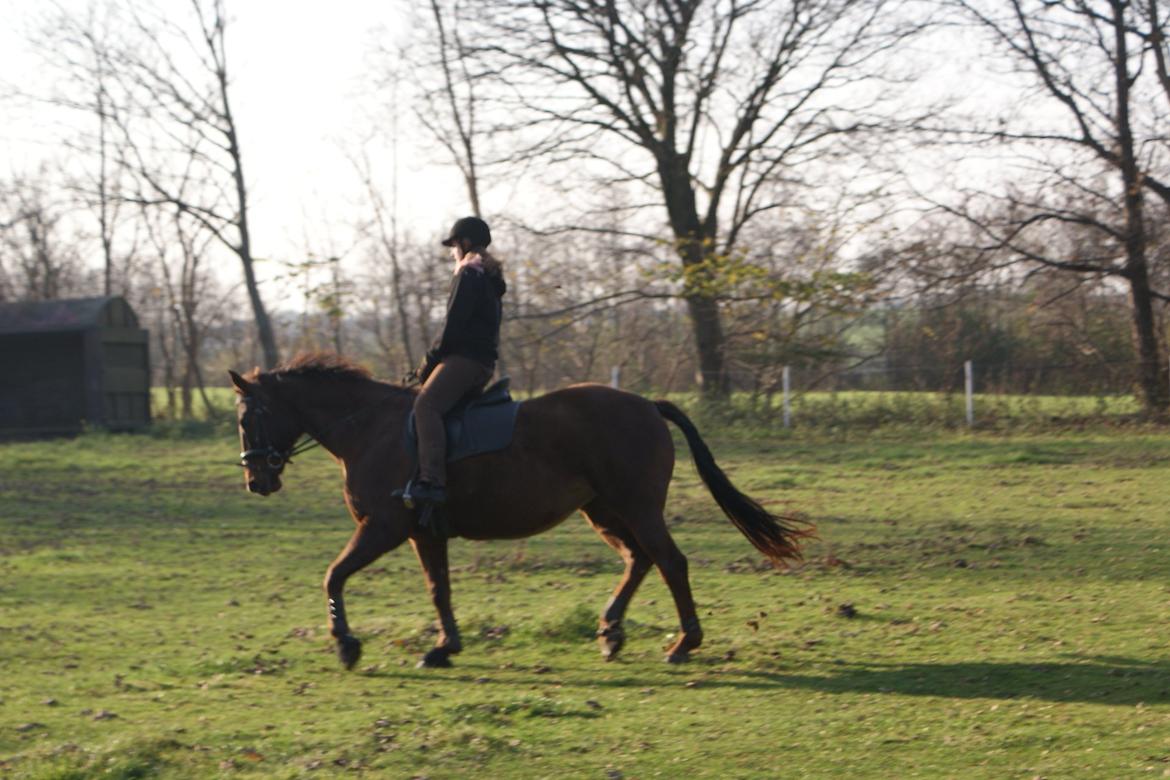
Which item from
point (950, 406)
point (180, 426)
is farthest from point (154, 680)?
point (180, 426)

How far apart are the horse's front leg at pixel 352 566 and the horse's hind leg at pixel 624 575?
1351 millimetres

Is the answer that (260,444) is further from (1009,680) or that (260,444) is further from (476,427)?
(1009,680)

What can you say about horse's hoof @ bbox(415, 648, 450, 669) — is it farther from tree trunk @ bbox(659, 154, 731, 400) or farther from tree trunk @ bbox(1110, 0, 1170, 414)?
tree trunk @ bbox(1110, 0, 1170, 414)

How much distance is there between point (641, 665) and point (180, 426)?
25423 mm

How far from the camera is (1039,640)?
746cm

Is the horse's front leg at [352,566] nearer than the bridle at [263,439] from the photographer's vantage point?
Yes

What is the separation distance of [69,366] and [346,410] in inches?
1020

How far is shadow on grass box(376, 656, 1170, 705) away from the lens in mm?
6238

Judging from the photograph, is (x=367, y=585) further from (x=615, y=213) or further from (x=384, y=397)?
(x=615, y=213)

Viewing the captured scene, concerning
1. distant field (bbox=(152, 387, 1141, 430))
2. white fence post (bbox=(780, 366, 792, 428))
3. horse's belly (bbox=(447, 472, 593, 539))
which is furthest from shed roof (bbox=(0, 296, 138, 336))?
horse's belly (bbox=(447, 472, 593, 539))

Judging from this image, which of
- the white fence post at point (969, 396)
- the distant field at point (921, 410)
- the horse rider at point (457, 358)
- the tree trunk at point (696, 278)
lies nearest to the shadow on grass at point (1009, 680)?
the horse rider at point (457, 358)

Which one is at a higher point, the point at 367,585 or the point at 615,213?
the point at 615,213

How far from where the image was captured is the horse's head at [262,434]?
27.6 feet

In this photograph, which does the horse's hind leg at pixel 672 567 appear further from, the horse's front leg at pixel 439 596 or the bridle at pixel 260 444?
the bridle at pixel 260 444
